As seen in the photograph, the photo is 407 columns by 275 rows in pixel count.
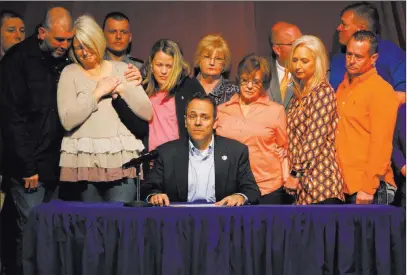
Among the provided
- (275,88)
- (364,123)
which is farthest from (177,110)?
(364,123)

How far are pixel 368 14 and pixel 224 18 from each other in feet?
3.35

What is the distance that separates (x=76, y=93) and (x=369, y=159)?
6.44ft

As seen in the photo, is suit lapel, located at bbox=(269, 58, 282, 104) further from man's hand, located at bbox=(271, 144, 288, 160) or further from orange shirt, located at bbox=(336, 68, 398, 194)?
orange shirt, located at bbox=(336, 68, 398, 194)

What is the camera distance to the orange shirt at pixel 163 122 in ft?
18.6

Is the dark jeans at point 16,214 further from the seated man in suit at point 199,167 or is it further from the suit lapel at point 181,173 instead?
the suit lapel at point 181,173

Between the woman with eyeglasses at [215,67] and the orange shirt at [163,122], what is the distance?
28cm

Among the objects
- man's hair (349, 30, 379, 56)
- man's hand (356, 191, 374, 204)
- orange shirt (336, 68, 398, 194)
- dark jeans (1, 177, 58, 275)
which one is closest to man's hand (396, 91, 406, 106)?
orange shirt (336, 68, 398, 194)

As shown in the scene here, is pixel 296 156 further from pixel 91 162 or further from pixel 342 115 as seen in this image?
pixel 91 162

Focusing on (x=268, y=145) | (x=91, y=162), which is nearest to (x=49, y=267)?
(x=91, y=162)

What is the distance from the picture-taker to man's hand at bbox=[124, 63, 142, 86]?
Result: 573cm

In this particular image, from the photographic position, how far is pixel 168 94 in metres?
5.70

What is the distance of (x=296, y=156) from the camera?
18.0ft

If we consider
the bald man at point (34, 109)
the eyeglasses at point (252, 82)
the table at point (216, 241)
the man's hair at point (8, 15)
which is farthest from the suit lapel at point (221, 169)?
the man's hair at point (8, 15)

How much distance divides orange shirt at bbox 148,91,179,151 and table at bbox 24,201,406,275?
2.84ft
